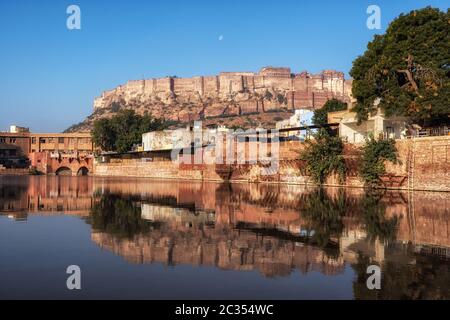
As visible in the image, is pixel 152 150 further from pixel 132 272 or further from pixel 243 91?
pixel 243 91

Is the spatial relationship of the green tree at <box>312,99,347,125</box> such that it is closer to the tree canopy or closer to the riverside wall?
the riverside wall

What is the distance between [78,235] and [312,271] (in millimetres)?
6867

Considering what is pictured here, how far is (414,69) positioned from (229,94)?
144858mm

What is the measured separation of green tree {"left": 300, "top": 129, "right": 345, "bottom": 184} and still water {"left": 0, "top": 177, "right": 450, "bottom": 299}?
18.0 meters

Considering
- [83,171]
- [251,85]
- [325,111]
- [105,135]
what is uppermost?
[251,85]

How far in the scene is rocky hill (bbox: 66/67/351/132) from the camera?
165625 millimetres

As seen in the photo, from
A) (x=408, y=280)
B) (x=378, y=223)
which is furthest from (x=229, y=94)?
(x=408, y=280)

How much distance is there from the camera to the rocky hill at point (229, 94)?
166m

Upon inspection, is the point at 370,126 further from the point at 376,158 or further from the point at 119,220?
the point at 119,220

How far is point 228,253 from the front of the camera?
34.5ft

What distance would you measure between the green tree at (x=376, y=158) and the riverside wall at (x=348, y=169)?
409 mm

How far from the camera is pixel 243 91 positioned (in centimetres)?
17625

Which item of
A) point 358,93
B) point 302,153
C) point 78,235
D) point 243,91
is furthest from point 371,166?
point 243,91

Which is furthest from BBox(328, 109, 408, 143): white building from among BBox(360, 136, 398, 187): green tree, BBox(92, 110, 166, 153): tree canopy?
BBox(92, 110, 166, 153): tree canopy
